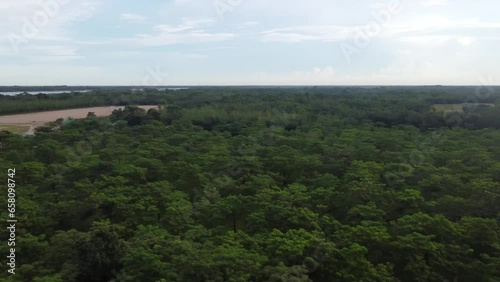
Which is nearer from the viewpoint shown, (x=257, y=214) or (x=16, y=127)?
(x=257, y=214)

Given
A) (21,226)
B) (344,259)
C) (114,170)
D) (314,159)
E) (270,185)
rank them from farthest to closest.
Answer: (314,159)
(114,170)
(270,185)
(21,226)
(344,259)

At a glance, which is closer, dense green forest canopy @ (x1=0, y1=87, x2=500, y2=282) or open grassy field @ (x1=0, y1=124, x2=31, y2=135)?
dense green forest canopy @ (x1=0, y1=87, x2=500, y2=282)

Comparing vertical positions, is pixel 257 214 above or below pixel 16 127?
below

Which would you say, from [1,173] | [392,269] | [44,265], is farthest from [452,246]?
[1,173]

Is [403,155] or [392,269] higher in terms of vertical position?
[403,155]

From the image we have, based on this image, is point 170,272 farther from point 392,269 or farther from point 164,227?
point 392,269

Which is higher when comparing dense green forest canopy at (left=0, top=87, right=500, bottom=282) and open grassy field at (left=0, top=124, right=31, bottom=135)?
open grassy field at (left=0, top=124, right=31, bottom=135)

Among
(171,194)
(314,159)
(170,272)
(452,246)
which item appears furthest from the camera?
(314,159)

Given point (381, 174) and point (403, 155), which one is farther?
point (403, 155)

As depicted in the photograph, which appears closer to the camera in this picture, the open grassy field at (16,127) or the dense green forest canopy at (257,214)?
the dense green forest canopy at (257,214)

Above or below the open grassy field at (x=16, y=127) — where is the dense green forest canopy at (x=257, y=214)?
below
